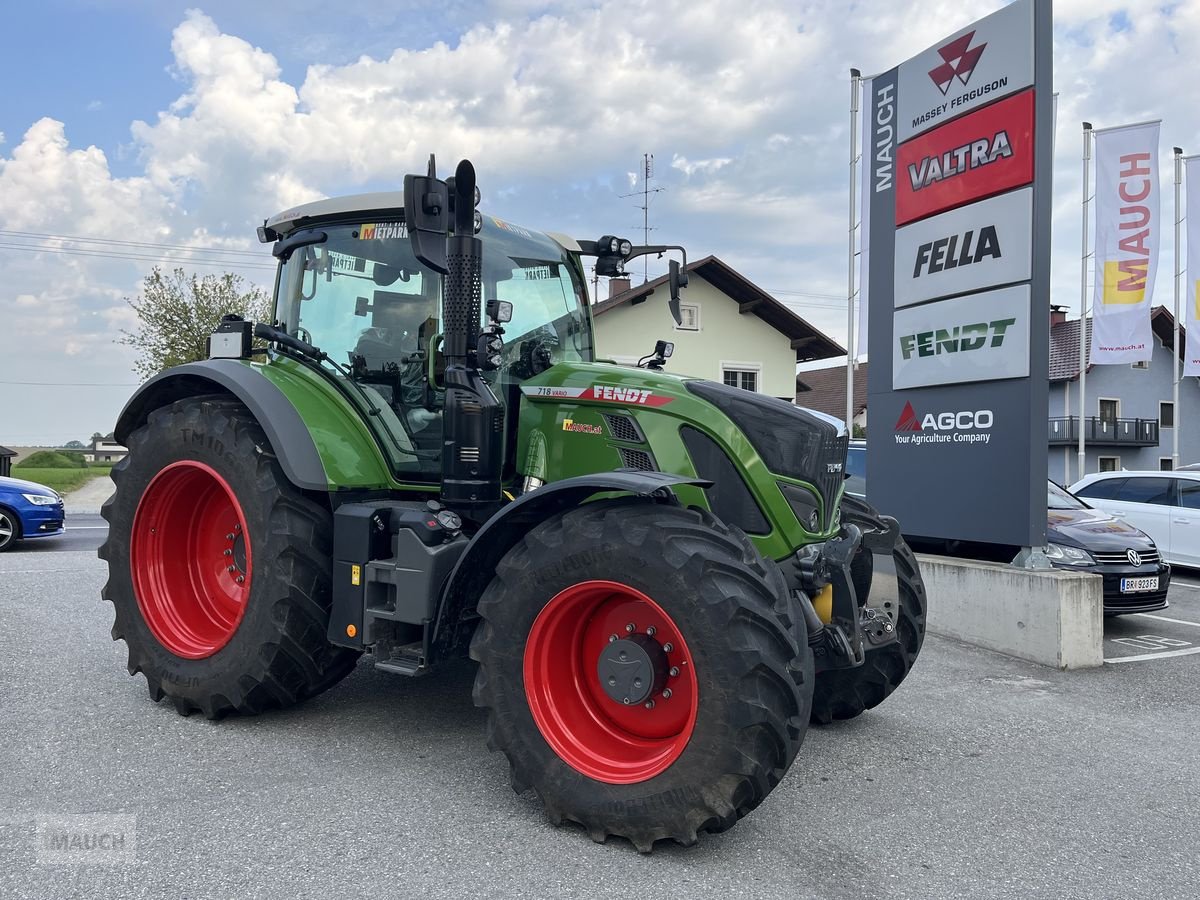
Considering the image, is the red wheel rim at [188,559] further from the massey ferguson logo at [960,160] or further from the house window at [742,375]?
the house window at [742,375]

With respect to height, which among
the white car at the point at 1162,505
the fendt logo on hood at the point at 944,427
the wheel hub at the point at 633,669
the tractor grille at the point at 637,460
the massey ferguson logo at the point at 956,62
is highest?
the massey ferguson logo at the point at 956,62

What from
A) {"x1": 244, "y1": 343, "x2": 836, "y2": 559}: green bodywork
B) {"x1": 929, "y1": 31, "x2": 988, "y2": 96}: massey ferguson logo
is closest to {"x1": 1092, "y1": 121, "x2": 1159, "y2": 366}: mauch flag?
{"x1": 929, "y1": 31, "x2": 988, "y2": 96}: massey ferguson logo

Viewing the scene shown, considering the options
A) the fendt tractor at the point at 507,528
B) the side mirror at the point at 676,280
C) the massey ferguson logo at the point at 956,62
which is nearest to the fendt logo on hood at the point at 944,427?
the massey ferguson logo at the point at 956,62

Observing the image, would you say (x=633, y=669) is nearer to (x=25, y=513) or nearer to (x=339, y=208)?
(x=339, y=208)

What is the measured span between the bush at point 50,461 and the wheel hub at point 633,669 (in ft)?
118

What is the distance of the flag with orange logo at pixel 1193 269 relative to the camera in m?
19.4

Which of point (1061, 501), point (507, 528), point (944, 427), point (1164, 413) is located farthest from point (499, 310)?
point (1164, 413)

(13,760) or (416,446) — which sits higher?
(416,446)

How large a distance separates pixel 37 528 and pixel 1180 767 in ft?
39.5

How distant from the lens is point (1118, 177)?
1797cm

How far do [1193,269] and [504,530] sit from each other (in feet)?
70.3

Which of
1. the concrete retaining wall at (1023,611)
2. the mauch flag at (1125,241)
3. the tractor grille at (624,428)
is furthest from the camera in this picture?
the mauch flag at (1125,241)

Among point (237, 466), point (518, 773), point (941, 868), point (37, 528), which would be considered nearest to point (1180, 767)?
point (941, 868)

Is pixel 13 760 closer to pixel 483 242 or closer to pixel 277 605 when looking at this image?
pixel 277 605
